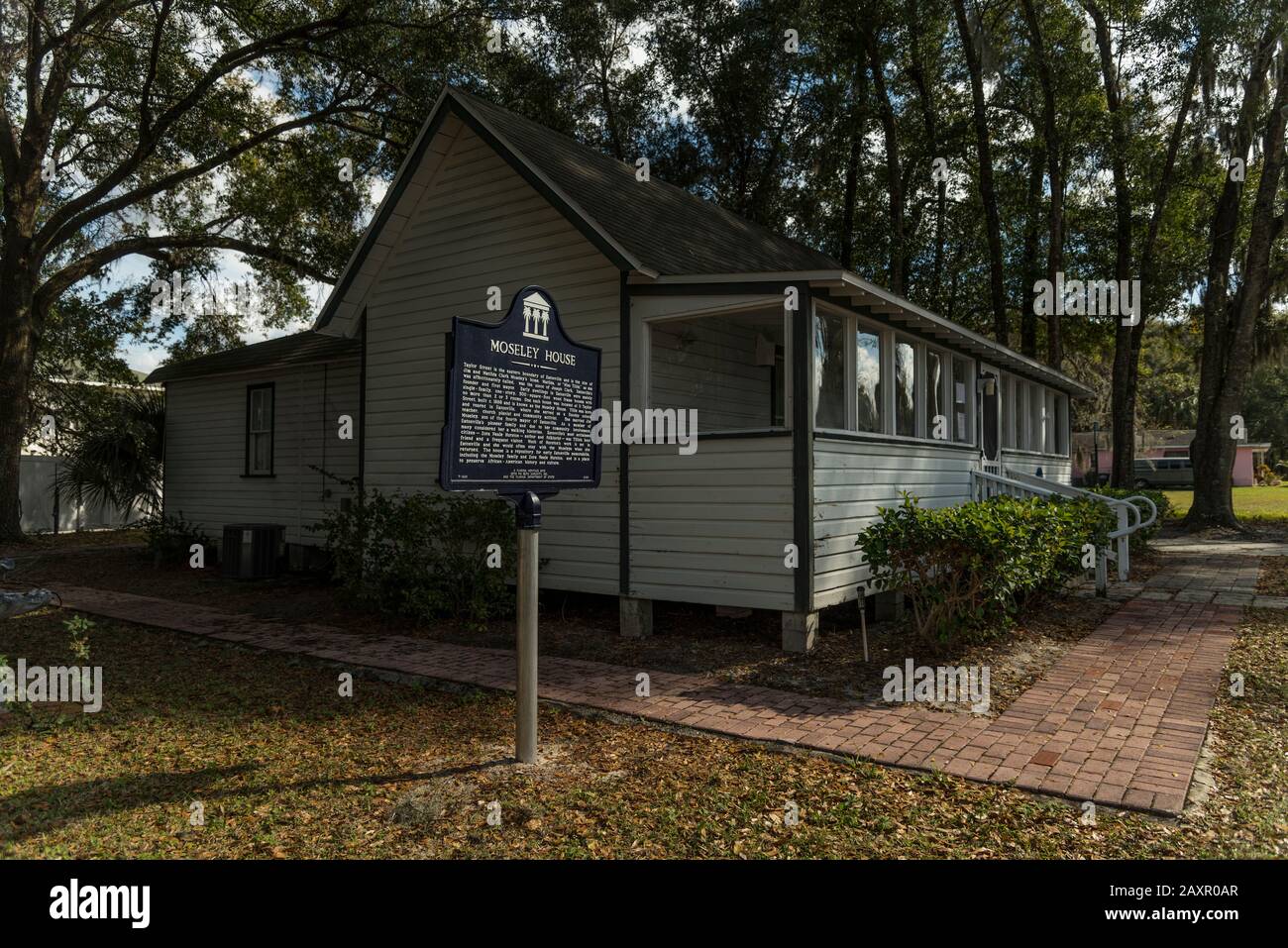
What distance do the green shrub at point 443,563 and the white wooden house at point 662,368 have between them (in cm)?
63

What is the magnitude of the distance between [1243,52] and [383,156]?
66.7ft

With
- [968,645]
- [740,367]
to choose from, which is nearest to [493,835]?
[968,645]

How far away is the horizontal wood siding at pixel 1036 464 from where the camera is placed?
52.3 feet

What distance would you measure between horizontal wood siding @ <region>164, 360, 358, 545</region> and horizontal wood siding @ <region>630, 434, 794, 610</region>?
6838 mm

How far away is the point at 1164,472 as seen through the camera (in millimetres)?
45500

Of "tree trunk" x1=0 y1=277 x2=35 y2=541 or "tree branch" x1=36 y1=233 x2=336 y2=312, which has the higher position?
"tree branch" x1=36 y1=233 x2=336 y2=312

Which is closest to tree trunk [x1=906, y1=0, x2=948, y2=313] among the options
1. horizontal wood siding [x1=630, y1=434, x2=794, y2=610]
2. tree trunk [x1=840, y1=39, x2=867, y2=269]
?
tree trunk [x1=840, y1=39, x2=867, y2=269]

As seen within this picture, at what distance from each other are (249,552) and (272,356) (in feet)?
14.0

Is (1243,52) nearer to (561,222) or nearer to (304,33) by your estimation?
(561,222)

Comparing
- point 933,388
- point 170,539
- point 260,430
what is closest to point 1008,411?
point 933,388

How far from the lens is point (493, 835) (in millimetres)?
3840

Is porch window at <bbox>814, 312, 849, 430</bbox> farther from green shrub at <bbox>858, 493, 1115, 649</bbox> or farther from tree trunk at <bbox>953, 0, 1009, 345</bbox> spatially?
tree trunk at <bbox>953, 0, 1009, 345</bbox>

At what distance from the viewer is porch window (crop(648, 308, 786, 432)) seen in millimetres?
9453

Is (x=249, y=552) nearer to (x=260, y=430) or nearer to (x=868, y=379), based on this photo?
(x=260, y=430)
